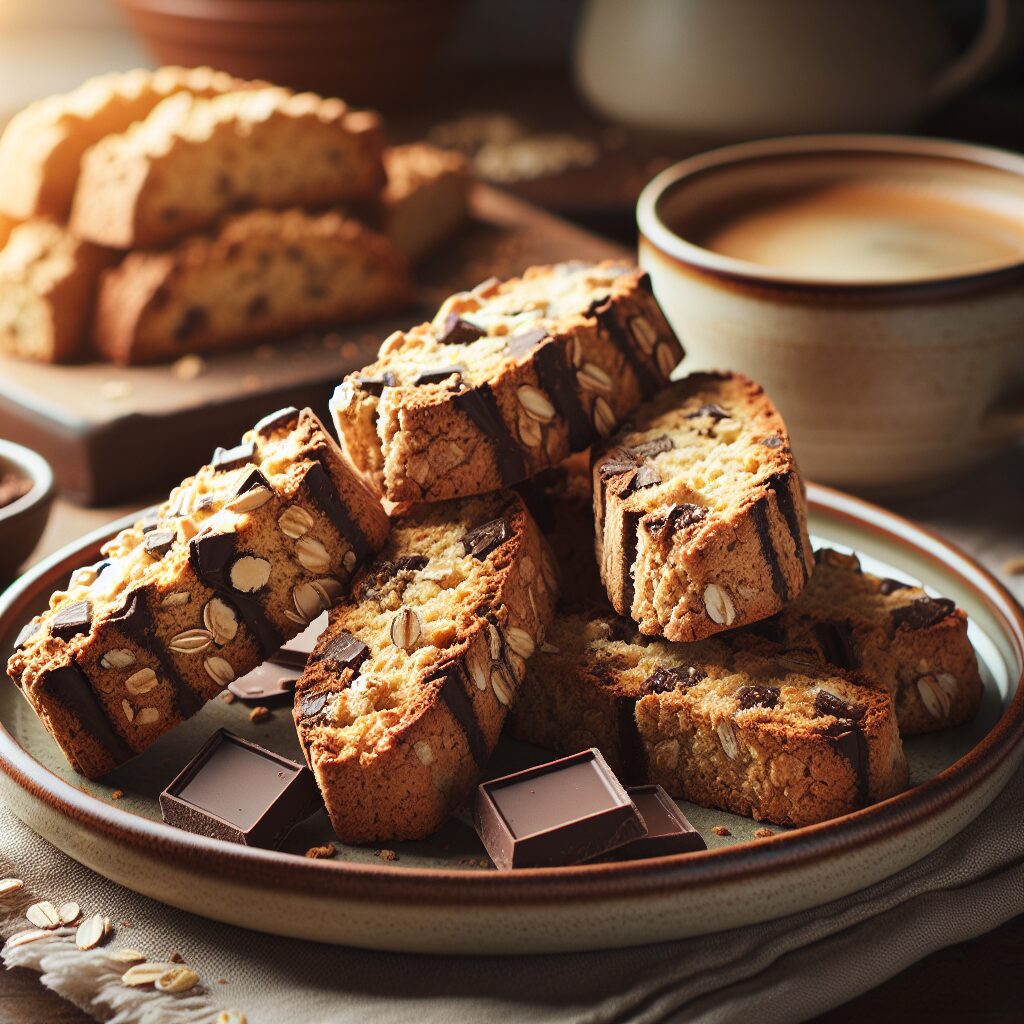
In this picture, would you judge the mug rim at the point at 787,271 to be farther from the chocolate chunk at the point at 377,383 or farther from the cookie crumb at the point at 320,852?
the cookie crumb at the point at 320,852

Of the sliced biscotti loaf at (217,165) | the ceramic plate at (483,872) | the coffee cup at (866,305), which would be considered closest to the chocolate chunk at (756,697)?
the ceramic plate at (483,872)

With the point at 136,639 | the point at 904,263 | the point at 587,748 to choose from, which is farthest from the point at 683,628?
the point at 904,263

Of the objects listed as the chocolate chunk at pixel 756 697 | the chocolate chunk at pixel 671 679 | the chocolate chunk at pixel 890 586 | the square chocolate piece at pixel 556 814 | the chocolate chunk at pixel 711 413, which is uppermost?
the chocolate chunk at pixel 711 413

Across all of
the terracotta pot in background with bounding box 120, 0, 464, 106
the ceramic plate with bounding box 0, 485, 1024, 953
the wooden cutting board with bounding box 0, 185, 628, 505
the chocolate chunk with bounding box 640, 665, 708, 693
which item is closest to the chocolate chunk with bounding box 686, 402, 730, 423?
the chocolate chunk with bounding box 640, 665, 708, 693

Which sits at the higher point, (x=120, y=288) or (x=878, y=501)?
(x=120, y=288)

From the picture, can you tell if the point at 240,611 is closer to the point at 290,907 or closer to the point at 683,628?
the point at 290,907

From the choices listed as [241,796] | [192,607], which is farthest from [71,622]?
[241,796]

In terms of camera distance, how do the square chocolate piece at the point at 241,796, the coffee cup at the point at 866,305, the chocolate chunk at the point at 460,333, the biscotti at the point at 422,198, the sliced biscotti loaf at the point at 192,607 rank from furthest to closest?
1. the biscotti at the point at 422,198
2. the coffee cup at the point at 866,305
3. the chocolate chunk at the point at 460,333
4. the sliced biscotti loaf at the point at 192,607
5. the square chocolate piece at the point at 241,796
